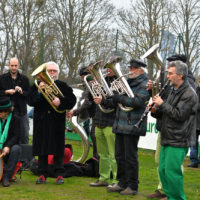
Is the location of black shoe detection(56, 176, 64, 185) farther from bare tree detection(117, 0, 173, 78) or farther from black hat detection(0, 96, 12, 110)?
bare tree detection(117, 0, 173, 78)

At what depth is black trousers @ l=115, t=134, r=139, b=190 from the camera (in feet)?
21.4

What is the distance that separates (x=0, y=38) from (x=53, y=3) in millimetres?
3837

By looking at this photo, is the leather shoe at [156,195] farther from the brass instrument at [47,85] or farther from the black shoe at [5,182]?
the black shoe at [5,182]

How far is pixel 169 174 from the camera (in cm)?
539

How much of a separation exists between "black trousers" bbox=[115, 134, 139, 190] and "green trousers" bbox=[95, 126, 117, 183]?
448 mm

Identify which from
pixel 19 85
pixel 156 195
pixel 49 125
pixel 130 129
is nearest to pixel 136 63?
pixel 130 129

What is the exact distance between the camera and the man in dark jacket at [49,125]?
7.35m

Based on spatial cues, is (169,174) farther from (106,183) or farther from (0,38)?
(0,38)

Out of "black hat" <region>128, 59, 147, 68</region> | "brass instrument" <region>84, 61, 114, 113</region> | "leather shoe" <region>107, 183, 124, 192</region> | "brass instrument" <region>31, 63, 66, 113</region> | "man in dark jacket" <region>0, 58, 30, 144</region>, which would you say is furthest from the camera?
"man in dark jacket" <region>0, 58, 30, 144</region>

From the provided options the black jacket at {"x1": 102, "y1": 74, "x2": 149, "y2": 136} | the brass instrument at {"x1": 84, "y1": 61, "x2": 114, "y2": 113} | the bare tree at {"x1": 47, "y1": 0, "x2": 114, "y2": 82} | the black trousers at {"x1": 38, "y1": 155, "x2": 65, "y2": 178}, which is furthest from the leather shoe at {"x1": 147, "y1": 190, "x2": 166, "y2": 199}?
the bare tree at {"x1": 47, "y1": 0, "x2": 114, "y2": 82}

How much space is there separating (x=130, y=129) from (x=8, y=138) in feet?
7.30

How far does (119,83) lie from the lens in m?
6.61

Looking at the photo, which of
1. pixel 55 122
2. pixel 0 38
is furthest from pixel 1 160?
pixel 0 38

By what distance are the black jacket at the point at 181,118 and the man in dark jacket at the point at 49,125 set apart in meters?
2.36
